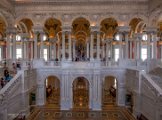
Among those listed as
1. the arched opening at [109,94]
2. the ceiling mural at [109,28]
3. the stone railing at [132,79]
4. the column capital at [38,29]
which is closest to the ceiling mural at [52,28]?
the ceiling mural at [109,28]

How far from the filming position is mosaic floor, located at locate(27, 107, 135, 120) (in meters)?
22.6

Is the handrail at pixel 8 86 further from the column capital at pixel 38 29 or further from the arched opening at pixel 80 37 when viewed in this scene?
the arched opening at pixel 80 37

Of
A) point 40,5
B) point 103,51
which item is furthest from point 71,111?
point 103,51

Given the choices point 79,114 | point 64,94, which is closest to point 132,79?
point 79,114

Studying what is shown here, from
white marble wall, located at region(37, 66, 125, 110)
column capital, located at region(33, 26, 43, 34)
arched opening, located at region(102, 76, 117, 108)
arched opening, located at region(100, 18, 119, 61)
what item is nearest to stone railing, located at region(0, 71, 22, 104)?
white marble wall, located at region(37, 66, 125, 110)

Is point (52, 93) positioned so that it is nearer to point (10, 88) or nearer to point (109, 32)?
point (109, 32)

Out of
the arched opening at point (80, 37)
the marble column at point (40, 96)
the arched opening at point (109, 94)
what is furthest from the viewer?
the arched opening at point (80, 37)

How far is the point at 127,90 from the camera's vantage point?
26406 millimetres

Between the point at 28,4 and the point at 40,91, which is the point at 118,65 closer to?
the point at 40,91

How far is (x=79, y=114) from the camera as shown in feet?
78.6

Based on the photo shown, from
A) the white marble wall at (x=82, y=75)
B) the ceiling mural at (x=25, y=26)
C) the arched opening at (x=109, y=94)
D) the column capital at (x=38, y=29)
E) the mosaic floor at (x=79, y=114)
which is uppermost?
the ceiling mural at (x=25, y=26)

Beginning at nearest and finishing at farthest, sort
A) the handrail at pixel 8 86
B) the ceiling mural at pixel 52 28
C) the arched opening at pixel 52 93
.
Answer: the handrail at pixel 8 86
the arched opening at pixel 52 93
the ceiling mural at pixel 52 28

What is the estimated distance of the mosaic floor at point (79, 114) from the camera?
74.3 feet

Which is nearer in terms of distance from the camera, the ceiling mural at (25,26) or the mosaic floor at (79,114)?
the mosaic floor at (79,114)
